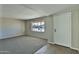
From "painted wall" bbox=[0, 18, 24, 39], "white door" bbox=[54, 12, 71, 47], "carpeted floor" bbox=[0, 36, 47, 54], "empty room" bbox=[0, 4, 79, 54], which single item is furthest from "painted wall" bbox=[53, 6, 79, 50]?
"painted wall" bbox=[0, 18, 24, 39]

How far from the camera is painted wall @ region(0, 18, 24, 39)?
266 inches

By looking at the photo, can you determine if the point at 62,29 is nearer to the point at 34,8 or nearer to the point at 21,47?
the point at 34,8

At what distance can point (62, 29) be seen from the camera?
13.5 feet

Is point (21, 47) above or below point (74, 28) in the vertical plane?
below

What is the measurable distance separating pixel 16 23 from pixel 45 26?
3.93 meters

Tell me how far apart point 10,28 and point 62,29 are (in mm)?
4802

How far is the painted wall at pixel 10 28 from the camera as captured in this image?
675cm

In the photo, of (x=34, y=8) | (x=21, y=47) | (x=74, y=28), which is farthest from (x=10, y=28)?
(x=74, y=28)

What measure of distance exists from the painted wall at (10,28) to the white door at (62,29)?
3320 mm
